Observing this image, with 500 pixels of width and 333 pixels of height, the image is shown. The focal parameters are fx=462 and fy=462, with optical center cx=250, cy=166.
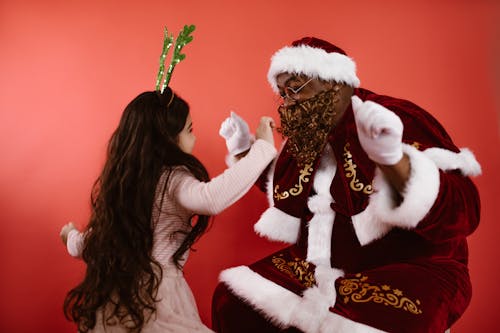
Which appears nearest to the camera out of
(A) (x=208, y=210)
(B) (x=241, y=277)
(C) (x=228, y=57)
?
(A) (x=208, y=210)

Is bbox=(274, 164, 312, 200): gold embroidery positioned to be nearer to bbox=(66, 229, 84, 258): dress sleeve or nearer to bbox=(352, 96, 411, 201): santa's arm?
bbox=(352, 96, 411, 201): santa's arm

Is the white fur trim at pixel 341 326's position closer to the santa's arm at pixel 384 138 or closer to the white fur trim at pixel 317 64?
the santa's arm at pixel 384 138

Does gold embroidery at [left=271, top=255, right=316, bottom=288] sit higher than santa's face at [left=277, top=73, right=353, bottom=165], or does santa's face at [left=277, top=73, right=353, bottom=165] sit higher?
santa's face at [left=277, top=73, right=353, bottom=165]

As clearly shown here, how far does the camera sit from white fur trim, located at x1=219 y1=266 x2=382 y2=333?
1321 millimetres

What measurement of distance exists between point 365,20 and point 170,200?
4.34 feet

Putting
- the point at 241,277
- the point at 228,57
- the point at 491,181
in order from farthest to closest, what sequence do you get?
the point at 228,57
the point at 491,181
the point at 241,277

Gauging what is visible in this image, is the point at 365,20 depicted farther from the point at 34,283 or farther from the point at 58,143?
the point at 34,283

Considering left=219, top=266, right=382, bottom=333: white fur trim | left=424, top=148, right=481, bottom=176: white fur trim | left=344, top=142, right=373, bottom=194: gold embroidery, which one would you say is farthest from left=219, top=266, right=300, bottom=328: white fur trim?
left=424, top=148, right=481, bottom=176: white fur trim

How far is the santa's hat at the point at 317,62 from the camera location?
5.39 feet

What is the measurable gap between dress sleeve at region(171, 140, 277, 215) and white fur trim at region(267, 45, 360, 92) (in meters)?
0.34

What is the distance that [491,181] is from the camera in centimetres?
208

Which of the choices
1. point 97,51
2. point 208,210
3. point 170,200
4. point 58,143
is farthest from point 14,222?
point 208,210

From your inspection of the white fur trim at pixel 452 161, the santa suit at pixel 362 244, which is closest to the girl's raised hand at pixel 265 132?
the santa suit at pixel 362 244

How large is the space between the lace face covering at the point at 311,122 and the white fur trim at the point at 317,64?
0.05 m
